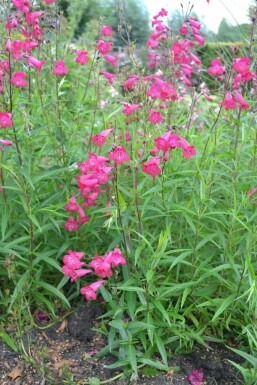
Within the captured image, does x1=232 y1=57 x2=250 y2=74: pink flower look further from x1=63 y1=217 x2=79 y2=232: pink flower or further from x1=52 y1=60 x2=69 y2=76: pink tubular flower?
x1=63 y1=217 x2=79 y2=232: pink flower

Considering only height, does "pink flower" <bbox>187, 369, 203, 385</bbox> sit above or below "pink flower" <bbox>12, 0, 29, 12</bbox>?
below

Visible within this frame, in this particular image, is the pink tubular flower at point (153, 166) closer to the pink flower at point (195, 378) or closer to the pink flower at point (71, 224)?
the pink flower at point (71, 224)

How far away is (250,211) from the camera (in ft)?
11.8

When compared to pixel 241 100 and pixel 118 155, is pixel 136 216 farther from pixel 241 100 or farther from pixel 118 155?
pixel 241 100

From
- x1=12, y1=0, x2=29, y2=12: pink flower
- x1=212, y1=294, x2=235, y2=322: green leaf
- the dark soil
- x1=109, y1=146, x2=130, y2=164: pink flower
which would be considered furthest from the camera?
x1=12, y1=0, x2=29, y2=12: pink flower

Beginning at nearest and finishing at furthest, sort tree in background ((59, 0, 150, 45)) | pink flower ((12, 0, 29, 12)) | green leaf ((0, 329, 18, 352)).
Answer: green leaf ((0, 329, 18, 352)), pink flower ((12, 0, 29, 12)), tree in background ((59, 0, 150, 45))

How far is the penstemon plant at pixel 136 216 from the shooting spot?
3.15 m

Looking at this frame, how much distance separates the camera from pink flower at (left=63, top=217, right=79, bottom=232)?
3.53 m

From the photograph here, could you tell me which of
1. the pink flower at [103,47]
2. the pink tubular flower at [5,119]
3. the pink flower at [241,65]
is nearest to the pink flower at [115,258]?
the pink tubular flower at [5,119]

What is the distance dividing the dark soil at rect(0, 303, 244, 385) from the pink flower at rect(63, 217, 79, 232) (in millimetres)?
600

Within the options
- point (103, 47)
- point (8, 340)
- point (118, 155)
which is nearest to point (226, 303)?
point (118, 155)

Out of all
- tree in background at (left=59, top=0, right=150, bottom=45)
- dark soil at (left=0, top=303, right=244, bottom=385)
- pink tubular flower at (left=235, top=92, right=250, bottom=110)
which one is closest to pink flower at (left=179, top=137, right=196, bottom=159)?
pink tubular flower at (left=235, top=92, right=250, bottom=110)

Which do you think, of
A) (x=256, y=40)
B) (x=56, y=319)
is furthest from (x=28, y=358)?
(x=256, y=40)

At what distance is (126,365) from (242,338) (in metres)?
0.83
